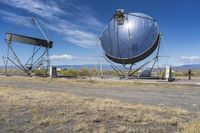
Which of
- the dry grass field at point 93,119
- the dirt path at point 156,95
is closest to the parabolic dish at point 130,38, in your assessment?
the dirt path at point 156,95

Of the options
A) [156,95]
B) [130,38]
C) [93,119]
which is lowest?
[93,119]

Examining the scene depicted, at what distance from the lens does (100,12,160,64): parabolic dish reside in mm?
44781

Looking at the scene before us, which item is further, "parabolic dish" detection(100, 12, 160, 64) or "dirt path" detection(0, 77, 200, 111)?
"parabolic dish" detection(100, 12, 160, 64)

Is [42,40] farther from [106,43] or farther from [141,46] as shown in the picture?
[141,46]

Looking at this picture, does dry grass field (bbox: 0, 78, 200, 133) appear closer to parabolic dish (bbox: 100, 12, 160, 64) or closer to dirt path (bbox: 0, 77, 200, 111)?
dirt path (bbox: 0, 77, 200, 111)

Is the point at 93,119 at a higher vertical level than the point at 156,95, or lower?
lower

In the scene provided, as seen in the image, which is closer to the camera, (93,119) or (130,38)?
(93,119)

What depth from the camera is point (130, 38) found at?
46031mm

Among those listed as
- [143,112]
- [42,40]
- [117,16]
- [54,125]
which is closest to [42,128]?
[54,125]

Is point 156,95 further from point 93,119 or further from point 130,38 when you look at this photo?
point 130,38

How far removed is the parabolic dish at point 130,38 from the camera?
4478cm

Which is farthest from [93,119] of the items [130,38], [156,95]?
[130,38]

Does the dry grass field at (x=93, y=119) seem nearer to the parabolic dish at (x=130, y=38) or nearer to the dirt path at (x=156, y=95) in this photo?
the dirt path at (x=156, y=95)

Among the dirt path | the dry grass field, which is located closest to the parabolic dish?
the dirt path
